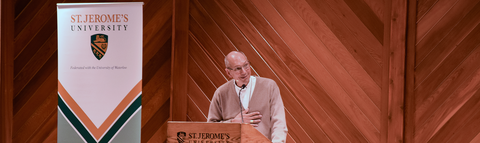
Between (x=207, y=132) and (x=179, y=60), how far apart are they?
5.12 feet

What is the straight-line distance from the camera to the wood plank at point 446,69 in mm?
2857

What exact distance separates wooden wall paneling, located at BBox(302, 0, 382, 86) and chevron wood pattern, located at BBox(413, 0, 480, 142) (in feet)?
1.11

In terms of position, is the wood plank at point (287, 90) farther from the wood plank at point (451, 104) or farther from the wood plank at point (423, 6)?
the wood plank at point (423, 6)

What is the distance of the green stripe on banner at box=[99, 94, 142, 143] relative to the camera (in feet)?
10.1

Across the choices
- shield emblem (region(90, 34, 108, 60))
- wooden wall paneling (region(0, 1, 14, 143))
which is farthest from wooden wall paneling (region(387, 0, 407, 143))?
wooden wall paneling (region(0, 1, 14, 143))

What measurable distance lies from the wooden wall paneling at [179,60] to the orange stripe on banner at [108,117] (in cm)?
32

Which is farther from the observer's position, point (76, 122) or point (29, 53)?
point (29, 53)

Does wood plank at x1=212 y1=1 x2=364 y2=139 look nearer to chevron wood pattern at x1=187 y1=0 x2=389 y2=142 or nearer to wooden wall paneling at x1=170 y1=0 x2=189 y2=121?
chevron wood pattern at x1=187 y1=0 x2=389 y2=142

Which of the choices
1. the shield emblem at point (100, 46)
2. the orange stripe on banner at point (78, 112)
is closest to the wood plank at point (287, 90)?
the shield emblem at point (100, 46)

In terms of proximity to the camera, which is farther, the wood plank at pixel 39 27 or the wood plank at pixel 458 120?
the wood plank at pixel 39 27

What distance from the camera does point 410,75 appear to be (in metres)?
2.92

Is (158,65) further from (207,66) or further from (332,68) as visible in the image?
(332,68)

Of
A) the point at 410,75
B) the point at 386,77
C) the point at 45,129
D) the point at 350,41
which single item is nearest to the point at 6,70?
the point at 45,129

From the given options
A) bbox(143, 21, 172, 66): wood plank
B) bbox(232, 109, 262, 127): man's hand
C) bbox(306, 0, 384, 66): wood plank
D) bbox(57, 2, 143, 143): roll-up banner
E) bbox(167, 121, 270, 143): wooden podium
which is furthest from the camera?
bbox(143, 21, 172, 66): wood plank
